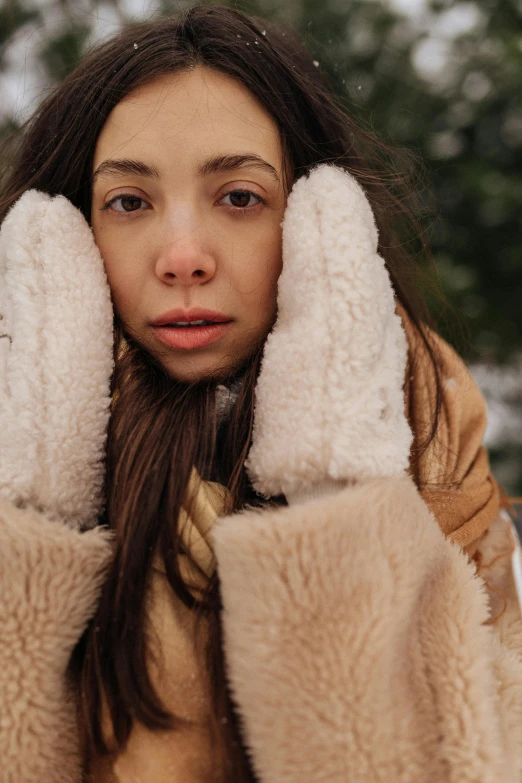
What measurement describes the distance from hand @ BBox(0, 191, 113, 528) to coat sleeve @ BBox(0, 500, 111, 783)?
7 centimetres

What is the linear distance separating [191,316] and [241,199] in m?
0.20

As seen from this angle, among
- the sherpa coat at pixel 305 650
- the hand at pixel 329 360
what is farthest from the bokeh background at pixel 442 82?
the sherpa coat at pixel 305 650

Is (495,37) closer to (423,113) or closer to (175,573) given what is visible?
(423,113)

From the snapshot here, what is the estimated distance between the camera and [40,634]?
2.91 ft

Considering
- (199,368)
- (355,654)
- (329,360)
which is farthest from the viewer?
(199,368)

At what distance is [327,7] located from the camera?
2068mm

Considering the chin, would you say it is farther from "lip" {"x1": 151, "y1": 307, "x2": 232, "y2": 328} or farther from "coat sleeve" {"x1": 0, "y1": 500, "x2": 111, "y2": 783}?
"coat sleeve" {"x1": 0, "y1": 500, "x2": 111, "y2": 783}

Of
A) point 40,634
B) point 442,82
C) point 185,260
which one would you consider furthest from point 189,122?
point 442,82

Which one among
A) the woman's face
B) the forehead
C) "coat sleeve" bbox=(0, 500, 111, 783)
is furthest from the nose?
"coat sleeve" bbox=(0, 500, 111, 783)

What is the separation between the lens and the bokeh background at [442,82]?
1999mm

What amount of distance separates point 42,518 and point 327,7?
1788 millimetres

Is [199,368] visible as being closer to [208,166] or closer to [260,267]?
[260,267]

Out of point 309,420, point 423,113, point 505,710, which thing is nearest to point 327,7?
point 423,113

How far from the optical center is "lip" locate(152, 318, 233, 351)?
108 cm
